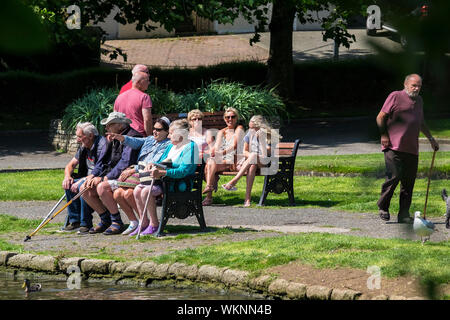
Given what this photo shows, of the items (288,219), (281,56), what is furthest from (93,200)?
(281,56)

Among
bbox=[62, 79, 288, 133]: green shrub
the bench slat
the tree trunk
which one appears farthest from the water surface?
the tree trunk

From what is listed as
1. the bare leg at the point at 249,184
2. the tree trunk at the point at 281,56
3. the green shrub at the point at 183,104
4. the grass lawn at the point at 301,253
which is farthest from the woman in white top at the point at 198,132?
the tree trunk at the point at 281,56

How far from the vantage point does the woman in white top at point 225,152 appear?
40.1 feet

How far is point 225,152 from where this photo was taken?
12.4 metres

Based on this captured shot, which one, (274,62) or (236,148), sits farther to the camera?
(274,62)

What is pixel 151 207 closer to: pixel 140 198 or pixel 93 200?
pixel 140 198

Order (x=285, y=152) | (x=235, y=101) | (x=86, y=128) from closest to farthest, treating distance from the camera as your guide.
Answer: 1. (x=86, y=128)
2. (x=285, y=152)
3. (x=235, y=101)

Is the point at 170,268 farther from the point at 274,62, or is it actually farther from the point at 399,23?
the point at 274,62

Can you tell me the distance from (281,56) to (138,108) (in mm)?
15328

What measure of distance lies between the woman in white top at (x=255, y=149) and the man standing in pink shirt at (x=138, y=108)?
5.78 ft

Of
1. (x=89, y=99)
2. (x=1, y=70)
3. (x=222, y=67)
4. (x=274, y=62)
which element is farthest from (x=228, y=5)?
(x=1, y=70)

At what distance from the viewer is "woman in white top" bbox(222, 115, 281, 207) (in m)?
12.1

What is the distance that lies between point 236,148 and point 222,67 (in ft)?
51.7

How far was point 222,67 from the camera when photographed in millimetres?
27906
